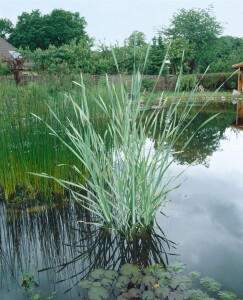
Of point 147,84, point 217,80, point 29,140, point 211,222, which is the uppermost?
point 217,80

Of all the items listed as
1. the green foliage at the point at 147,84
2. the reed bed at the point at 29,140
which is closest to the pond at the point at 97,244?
the reed bed at the point at 29,140

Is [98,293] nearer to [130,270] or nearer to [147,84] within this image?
[130,270]

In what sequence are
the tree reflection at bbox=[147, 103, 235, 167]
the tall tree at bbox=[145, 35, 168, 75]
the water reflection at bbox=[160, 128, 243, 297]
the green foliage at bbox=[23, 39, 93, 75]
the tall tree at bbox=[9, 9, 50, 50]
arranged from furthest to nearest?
the tall tree at bbox=[9, 9, 50, 50], the tall tree at bbox=[145, 35, 168, 75], the green foliage at bbox=[23, 39, 93, 75], the tree reflection at bbox=[147, 103, 235, 167], the water reflection at bbox=[160, 128, 243, 297]

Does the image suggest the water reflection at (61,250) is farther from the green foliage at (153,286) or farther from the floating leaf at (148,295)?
the floating leaf at (148,295)

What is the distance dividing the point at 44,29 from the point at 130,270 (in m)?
33.4

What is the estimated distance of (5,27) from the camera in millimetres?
34562

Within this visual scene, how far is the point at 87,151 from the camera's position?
2320 millimetres

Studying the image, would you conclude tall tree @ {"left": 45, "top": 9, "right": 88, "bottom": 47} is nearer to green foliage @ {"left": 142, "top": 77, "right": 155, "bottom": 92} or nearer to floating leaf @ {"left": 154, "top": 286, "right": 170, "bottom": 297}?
green foliage @ {"left": 142, "top": 77, "right": 155, "bottom": 92}

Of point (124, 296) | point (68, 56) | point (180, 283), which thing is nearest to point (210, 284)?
point (180, 283)

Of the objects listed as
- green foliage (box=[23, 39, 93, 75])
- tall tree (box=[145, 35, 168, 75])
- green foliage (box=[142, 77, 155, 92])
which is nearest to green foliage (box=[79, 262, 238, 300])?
green foliage (box=[142, 77, 155, 92])

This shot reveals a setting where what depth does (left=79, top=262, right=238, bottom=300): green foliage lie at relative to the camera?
5.87 ft

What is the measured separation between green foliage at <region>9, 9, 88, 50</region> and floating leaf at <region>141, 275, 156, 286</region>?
31608mm

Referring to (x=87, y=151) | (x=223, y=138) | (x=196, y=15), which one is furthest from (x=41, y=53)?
(x=196, y=15)

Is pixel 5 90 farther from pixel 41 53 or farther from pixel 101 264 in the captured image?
pixel 41 53
